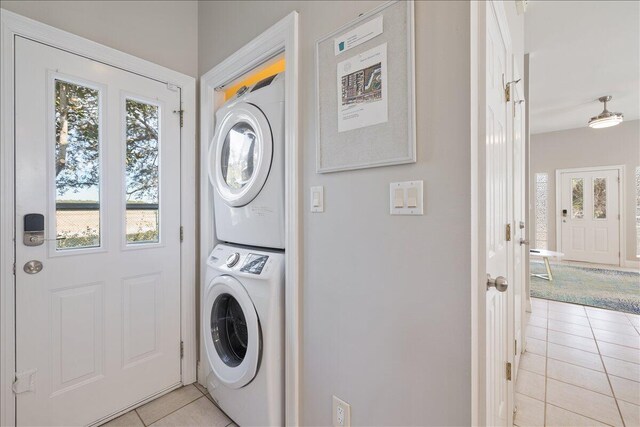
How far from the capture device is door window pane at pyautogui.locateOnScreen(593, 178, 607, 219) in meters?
5.67

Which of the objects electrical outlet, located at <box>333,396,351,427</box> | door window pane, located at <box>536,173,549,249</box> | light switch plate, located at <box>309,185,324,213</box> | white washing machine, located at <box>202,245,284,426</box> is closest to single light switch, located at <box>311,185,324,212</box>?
light switch plate, located at <box>309,185,324,213</box>

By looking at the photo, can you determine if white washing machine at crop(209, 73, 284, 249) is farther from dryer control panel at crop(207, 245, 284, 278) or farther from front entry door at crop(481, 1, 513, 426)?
front entry door at crop(481, 1, 513, 426)

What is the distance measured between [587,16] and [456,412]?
3.61m

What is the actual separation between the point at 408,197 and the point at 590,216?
23.9 feet

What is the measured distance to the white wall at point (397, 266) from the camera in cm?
83

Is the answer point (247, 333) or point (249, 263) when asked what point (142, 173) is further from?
point (247, 333)

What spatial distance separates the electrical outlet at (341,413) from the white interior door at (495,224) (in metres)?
0.50

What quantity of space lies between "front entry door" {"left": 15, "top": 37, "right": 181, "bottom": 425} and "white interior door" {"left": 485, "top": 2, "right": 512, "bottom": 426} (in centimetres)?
177

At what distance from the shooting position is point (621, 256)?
5.48m

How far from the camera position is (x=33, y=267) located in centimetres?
136

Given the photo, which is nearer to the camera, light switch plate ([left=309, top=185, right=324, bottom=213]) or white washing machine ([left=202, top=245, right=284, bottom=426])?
light switch plate ([left=309, top=185, right=324, bottom=213])

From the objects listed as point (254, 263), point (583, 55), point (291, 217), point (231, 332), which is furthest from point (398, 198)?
point (583, 55)

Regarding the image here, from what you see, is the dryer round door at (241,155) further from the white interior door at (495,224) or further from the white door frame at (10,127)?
the white interior door at (495,224)

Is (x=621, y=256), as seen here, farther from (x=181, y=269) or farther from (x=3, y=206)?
(x=3, y=206)
